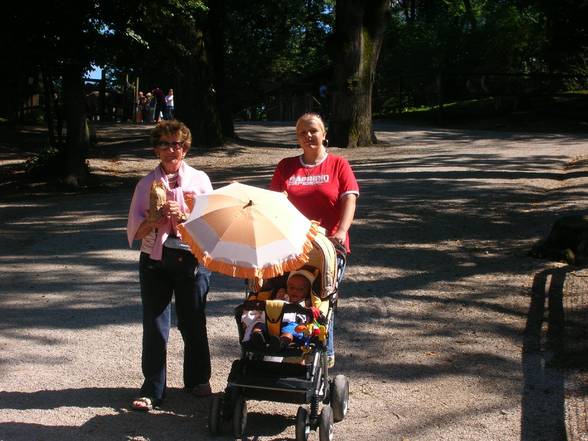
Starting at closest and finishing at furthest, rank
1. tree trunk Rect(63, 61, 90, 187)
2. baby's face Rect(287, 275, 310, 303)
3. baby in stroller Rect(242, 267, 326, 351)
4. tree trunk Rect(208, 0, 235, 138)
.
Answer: baby in stroller Rect(242, 267, 326, 351) → baby's face Rect(287, 275, 310, 303) → tree trunk Rect(63, 61, 90, 187) → tree trunk Rect(208, 0, 235, 138)

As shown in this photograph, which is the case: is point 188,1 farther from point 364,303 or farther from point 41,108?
point 41,108

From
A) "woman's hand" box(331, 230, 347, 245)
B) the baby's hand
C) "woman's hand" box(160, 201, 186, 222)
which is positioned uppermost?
"woman's hand" box(160, 201, 186, 222)

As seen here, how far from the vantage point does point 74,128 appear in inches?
644

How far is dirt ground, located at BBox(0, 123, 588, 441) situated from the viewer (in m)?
5.41

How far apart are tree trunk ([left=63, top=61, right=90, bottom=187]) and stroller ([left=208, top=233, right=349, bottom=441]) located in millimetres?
11916

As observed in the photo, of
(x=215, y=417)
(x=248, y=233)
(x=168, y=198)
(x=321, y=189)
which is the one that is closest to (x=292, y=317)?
(x=248, y=233)

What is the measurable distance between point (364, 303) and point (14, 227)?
6.07 m

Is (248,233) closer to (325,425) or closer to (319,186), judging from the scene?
(319,186)

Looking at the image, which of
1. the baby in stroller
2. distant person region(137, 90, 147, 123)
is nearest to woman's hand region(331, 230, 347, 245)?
the baby in stroller

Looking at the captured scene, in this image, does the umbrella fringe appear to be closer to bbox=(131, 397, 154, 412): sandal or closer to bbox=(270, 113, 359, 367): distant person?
bbox=(270, 113, 359, 367): distant person

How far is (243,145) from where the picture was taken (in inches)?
914

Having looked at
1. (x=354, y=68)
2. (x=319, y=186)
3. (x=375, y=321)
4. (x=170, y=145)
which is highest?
(x=354, y=68)

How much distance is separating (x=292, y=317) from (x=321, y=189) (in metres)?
0.86

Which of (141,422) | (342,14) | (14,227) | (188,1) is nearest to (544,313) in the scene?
(141,422)
